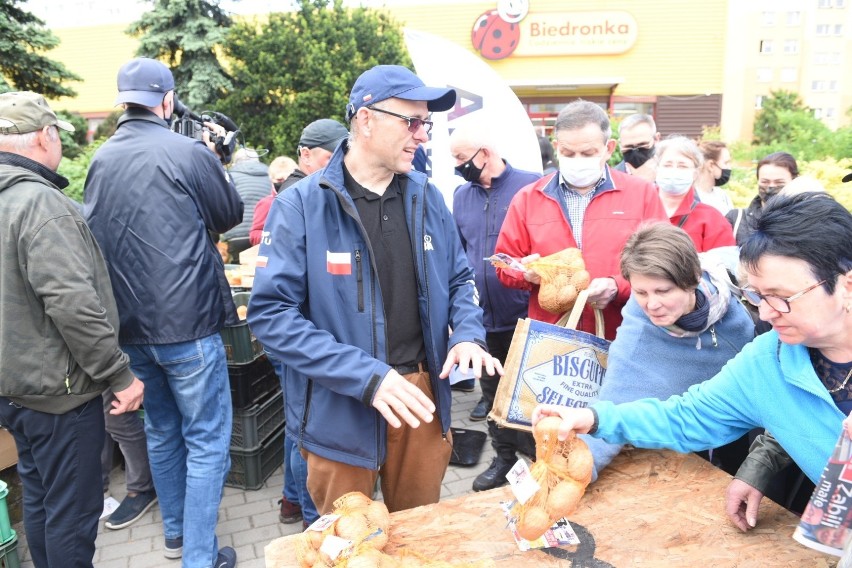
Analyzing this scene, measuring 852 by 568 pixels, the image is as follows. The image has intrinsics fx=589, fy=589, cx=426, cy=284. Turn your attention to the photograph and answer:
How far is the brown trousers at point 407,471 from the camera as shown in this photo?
2.31 metres

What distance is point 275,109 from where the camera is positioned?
54.7 ft

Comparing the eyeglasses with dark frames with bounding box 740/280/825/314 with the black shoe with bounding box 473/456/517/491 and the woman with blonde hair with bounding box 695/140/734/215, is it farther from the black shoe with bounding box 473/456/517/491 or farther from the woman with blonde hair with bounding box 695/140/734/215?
the woman with blonde hair with bounding box 695/140/734/215

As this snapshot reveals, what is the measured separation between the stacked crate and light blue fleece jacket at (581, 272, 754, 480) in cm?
237

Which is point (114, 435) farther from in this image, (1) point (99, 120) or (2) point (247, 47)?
(1) point (99, 120)

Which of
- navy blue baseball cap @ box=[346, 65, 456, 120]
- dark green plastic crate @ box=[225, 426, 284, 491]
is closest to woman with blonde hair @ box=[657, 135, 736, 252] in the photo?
navy blue baseball cap @ box=[346, 65, 456, 120]

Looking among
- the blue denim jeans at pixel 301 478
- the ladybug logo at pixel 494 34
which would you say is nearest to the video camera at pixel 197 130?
the blue denim jeans at pixel 301 478

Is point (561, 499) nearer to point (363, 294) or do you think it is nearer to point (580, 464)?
point (580, 464)

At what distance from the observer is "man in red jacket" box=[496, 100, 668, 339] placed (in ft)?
9.68

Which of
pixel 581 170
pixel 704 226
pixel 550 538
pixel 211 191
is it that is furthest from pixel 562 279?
pixel 211 191

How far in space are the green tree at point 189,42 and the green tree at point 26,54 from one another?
6.41 m

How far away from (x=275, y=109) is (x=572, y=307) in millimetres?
15639

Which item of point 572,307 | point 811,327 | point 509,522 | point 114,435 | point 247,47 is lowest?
point 114,435

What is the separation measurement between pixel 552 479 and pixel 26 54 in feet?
38.1

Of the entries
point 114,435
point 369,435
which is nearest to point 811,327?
point 369,435
